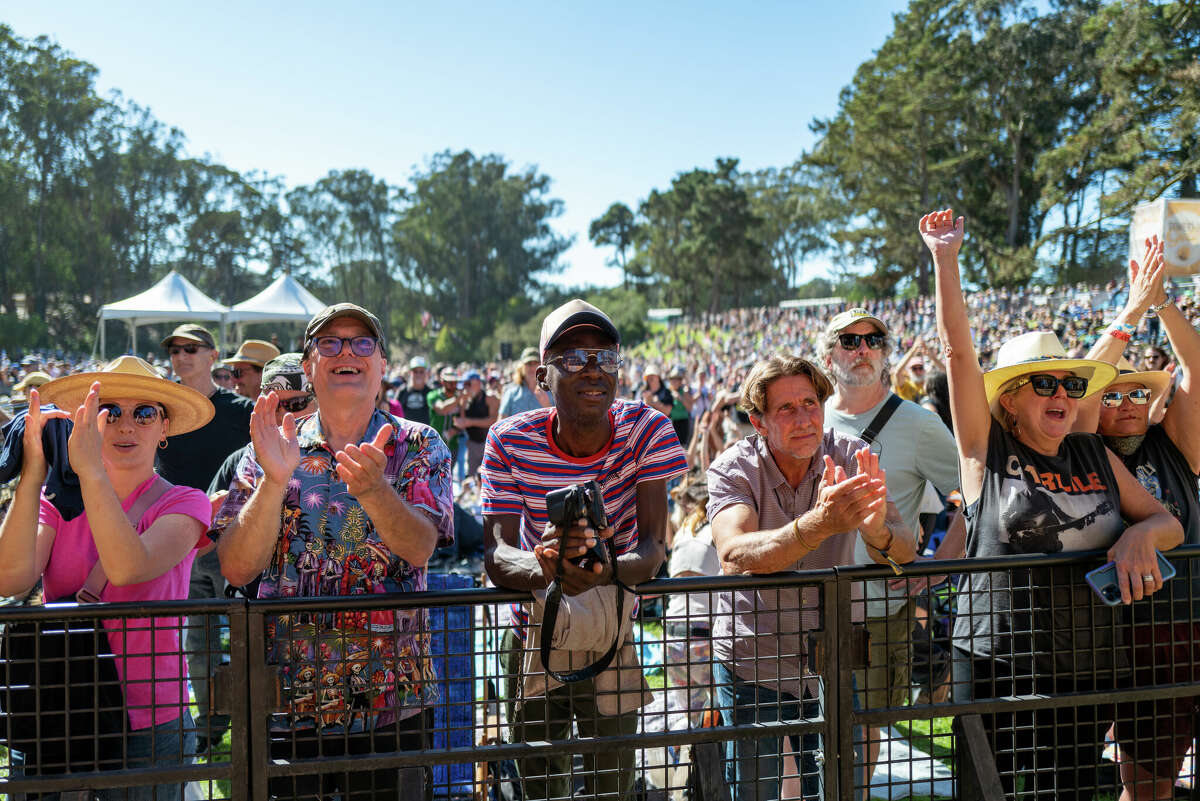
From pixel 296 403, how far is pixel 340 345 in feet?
4.95

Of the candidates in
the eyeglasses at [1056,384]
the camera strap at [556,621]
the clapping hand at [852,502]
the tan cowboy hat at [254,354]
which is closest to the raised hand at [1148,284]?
the eyeglasses at [1056,384]

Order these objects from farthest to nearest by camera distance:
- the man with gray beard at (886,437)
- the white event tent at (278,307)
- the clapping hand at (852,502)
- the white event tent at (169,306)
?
the white event tent at (278,307), the white event tent at (169,306), the man with gray beard at (886,437), the clapping hand at (852,502)

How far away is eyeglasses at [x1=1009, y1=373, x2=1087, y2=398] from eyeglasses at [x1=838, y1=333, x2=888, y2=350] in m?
0.90

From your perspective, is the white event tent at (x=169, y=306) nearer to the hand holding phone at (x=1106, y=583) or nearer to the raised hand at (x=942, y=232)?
the raised hand at (x=942, y=232)

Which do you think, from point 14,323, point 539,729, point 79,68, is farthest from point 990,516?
point 79,68

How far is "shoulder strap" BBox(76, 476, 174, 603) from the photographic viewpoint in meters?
2.32

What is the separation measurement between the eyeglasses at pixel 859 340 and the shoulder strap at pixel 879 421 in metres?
0.24

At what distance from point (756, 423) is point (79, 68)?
82248 millimetres

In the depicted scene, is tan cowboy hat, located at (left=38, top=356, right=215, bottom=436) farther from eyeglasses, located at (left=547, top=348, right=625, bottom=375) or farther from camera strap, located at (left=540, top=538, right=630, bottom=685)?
camera strap, located at (left=540, top=538, right=630, bottom=685)

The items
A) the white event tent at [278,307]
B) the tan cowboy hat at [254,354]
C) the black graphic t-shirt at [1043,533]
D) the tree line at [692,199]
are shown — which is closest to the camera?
the black graphic t-shirt at [1043,533]

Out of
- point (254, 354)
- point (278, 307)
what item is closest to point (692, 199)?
point (278, 307)

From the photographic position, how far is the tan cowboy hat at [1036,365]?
2707mm

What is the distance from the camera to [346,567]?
2.30 m

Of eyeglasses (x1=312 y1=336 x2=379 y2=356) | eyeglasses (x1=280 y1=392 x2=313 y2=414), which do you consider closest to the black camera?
eyeglasses (x1=312 y1=336 x2=379 y2=356)
